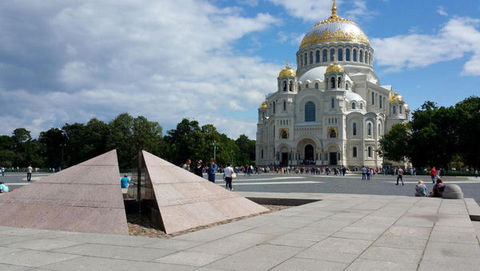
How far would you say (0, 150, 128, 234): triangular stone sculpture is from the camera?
8477 mm

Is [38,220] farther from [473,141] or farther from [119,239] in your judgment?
[473,141]

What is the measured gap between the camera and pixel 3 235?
305 inches

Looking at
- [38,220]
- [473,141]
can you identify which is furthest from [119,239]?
[473,141]

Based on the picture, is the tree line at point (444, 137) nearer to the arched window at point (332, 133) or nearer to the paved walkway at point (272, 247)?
the arched window at point (332, 133)

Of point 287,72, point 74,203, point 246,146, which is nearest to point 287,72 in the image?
point 287,72

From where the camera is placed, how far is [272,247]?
663 cm

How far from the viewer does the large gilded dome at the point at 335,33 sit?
80438 mm

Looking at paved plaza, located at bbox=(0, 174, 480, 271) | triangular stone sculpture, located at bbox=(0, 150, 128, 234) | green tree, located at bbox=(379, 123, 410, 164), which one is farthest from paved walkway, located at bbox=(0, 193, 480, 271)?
green tree, located at bbox=(379, 123, 410, 164)

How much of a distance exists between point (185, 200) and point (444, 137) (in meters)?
51.1

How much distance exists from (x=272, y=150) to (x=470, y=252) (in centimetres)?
6923

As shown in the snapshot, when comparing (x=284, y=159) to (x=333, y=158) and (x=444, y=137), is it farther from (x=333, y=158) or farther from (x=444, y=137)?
(x=444, y=137)

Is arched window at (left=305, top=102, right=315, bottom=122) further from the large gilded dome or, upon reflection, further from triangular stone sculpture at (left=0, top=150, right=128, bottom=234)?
triangular stone sculpture at (left=0, top=150, right=128, bottom=234)

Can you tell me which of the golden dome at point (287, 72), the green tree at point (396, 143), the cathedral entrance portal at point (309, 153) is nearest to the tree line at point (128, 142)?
the cathedral entrance portal at point (309, 153)

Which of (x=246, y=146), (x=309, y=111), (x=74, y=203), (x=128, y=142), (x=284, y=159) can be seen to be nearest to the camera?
(x=74, y=203)
